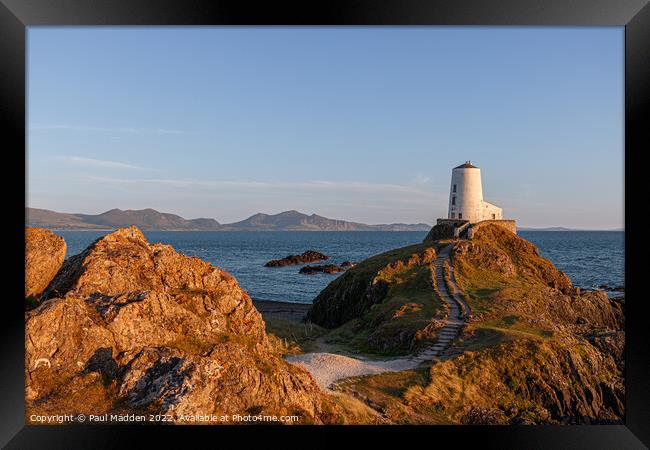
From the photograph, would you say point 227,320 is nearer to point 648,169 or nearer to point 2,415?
point 2,415

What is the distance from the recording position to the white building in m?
46.7

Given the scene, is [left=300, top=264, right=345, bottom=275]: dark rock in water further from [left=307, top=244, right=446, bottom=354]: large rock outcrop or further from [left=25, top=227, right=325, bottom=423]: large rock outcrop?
[left=25, top=227, right=325, bottom=423]: large rock outcrop

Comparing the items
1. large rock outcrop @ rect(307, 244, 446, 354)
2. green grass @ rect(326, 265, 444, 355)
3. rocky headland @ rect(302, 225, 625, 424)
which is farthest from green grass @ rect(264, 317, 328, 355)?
large rock outcrop @ rect(307, 244, 446, 354)

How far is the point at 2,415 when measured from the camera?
992 centimetres

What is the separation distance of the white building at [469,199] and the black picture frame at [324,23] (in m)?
36.2

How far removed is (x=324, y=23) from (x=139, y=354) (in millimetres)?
9744

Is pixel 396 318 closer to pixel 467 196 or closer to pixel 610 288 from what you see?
pixel 467 196

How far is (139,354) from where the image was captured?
11523 mm

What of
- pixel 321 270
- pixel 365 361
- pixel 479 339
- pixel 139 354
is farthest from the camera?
pixel 321 270

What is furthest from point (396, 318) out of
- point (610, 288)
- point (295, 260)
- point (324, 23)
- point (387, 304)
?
point (295, 260)

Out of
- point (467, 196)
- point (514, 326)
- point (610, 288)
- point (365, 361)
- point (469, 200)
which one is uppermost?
point (467, 196)

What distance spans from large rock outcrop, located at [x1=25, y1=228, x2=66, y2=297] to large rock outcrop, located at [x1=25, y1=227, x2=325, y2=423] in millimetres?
324

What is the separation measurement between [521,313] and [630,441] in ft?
57.4

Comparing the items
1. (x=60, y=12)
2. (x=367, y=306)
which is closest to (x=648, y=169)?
(x=60, y=12)
